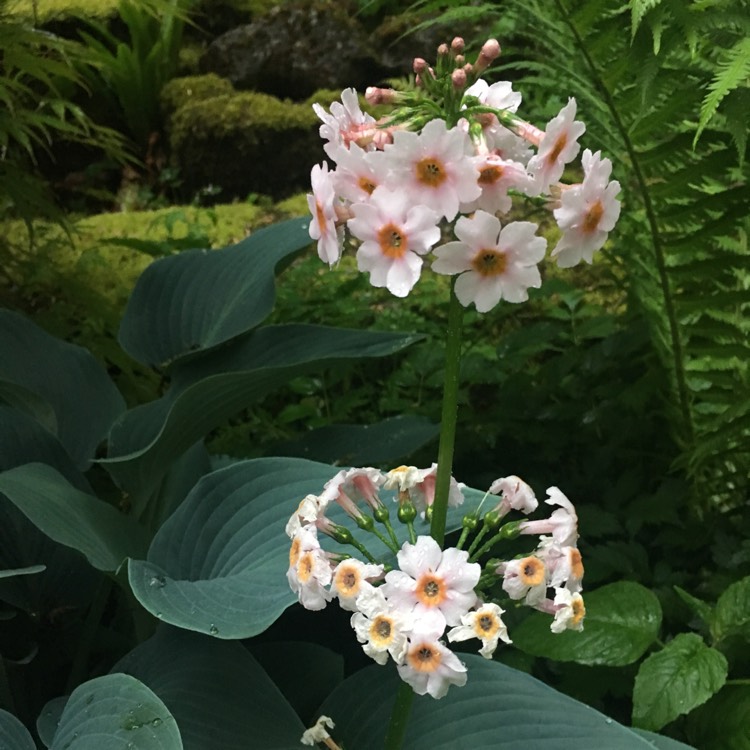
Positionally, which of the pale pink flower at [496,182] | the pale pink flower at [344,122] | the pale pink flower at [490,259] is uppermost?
the pale pink flower at [344,122]

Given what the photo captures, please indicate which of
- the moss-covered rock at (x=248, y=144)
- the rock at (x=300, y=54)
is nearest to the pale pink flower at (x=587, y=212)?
the moss-covered rock at (x=248, y=144)

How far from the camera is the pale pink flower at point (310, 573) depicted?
565 mm

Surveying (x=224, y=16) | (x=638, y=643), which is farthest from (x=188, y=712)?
(x=224, y=16)

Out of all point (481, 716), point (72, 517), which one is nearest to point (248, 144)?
point (72, 517)

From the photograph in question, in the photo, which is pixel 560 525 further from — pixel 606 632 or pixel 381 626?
pixel 606 632

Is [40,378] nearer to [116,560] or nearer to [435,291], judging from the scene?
[116,560]

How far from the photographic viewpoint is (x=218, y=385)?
38.9 inches

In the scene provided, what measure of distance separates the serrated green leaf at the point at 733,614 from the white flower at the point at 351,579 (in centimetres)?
51

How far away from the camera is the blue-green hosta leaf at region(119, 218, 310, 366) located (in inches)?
48.8

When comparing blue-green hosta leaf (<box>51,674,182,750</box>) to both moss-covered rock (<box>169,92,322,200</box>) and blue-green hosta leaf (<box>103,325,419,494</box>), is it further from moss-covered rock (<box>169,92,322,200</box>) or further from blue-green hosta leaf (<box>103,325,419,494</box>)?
moss-covered rock (<box>169,92,322,200</box>)

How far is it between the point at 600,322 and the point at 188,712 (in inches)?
40.9

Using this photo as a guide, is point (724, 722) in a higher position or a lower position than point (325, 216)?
lower

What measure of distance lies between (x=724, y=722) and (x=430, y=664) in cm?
50

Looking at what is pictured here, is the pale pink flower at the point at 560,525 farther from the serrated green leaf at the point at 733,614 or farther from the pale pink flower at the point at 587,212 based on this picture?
the serrated green leaf at the point at 733,614
